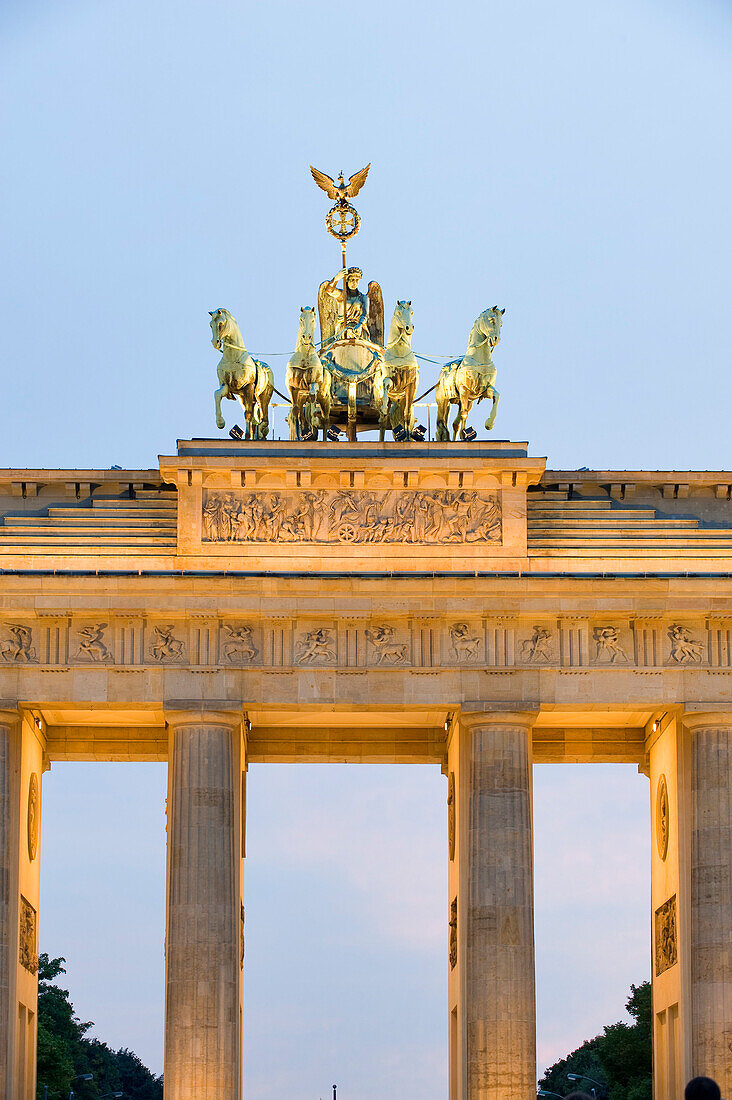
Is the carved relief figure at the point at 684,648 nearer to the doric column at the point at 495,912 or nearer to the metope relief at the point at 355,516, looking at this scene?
the doric column at the point at 495,912

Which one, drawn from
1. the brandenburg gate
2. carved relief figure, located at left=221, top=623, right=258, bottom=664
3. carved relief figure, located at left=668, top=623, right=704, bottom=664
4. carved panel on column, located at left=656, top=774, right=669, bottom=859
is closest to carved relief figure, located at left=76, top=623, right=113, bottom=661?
the brandenburg gate

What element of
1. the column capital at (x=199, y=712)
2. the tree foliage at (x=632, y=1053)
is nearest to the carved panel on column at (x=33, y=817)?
the column capital at (x=199, y=712)

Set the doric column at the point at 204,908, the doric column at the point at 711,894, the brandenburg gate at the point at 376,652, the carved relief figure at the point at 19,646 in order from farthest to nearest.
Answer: the carved relief figure at the point at 19,646, the brandenburg gate at the point at 376,652, the doric column at the point at 711,894, the doric column at the point at 204,908

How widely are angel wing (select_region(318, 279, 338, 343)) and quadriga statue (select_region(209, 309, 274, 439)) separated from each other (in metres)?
3.25

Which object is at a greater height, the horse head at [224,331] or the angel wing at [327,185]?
the angel wing at [327,185]

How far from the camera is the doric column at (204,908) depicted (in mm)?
40000

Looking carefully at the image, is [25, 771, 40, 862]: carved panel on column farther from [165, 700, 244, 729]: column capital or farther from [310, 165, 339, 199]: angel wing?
[310, 165, 339, 199]: angel wing

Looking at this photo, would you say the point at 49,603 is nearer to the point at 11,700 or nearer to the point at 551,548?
the point at 11,700

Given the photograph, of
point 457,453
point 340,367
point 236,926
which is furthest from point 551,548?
point 236,926

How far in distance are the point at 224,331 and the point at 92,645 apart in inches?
287

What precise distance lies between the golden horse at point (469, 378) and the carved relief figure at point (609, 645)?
5.30m

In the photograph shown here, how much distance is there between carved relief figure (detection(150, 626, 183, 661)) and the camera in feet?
137

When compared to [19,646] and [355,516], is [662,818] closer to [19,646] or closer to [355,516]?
[355,516]

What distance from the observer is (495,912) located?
134 feet
